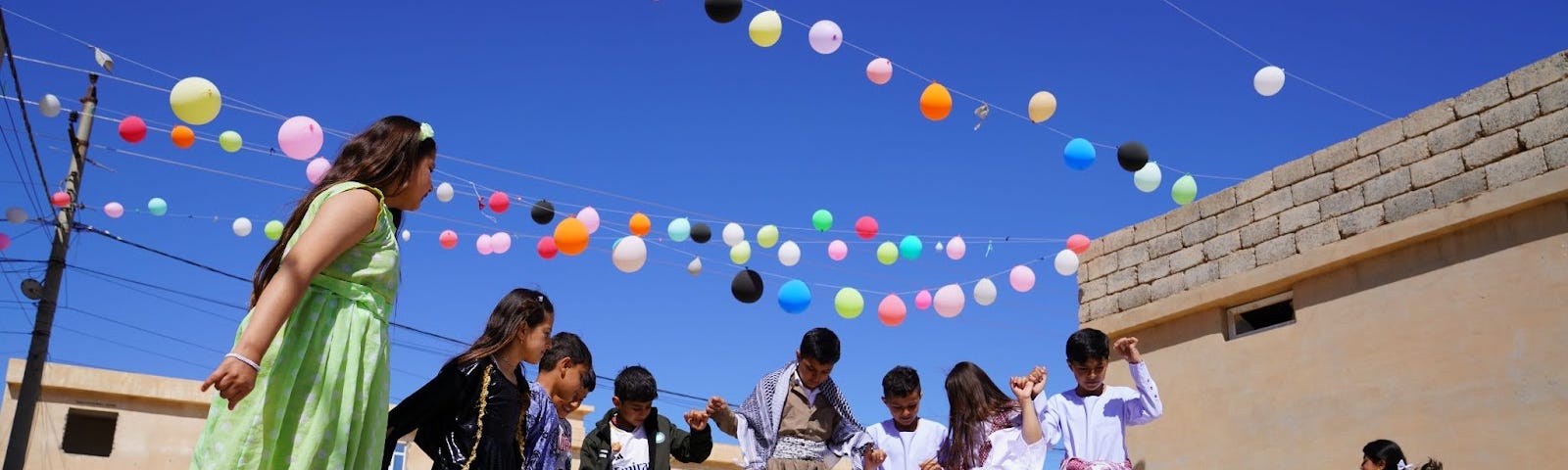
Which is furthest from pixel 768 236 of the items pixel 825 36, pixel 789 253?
pixel 825 36

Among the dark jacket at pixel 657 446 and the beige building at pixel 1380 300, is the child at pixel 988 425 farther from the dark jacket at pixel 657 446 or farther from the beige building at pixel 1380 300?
the beige building at pixel 1380 300

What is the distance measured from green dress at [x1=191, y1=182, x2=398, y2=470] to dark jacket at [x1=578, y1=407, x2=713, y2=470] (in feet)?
9.70

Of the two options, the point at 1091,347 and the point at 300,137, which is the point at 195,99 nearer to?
the point at 300,137

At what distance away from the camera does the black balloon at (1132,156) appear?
25.8ft

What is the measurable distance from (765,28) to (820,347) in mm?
2526

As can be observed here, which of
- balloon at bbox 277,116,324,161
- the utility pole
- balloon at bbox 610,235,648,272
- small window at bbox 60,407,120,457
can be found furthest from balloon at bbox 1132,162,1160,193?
small window at bbox 60,407,120,457

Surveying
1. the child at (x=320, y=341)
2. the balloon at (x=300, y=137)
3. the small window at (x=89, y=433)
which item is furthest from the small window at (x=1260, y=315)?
the small window at (x=89, y=433)

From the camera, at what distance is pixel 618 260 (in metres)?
8.54

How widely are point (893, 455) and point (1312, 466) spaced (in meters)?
3.68

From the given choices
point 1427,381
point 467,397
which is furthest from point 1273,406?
point 467,397

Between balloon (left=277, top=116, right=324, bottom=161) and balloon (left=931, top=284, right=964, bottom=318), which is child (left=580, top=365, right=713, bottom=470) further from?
balloon (left=931, top=284, right=964, bottom=318)

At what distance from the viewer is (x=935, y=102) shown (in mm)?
7535

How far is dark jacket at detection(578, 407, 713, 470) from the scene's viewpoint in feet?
18.0

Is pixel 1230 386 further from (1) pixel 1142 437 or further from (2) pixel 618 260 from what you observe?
(2) pixel 618 260
